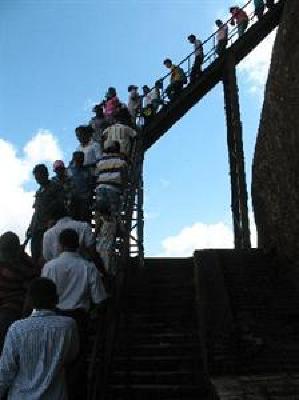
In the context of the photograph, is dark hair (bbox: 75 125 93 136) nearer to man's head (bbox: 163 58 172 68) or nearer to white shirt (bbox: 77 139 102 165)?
white shirt (bbox: 77 139 102 165)

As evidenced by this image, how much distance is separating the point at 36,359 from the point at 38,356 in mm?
20

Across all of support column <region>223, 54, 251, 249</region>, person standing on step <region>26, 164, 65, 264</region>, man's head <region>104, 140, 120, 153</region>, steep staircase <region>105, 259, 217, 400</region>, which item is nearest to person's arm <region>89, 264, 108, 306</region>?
steep staircase <region>105, 259, 217, 400</region>

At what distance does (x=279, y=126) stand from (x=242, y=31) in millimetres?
9108

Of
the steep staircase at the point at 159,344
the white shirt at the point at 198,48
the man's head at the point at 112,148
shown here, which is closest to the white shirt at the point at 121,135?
the man's head at the point at 112,148

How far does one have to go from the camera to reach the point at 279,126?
9805 mm

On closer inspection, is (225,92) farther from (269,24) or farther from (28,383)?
(28,383)

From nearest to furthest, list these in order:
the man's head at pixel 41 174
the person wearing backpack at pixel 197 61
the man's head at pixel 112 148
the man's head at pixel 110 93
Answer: the man's head at pixel 41 174, the man's head at pixel 112 148, the man's head at pixel 110 93, the person wearing backpack at pixel 197 61

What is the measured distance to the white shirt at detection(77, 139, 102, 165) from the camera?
981 centimetres

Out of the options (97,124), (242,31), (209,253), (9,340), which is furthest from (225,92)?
(9,340)

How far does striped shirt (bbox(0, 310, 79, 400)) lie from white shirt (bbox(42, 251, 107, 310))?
1.14 m

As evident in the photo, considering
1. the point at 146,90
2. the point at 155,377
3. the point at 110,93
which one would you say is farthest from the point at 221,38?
the point at 155,377

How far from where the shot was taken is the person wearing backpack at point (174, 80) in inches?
675

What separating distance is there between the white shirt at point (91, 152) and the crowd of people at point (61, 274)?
0.02 meters

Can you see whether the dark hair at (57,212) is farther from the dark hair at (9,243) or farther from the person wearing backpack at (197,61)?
the person wearing backpack at (197,61)
